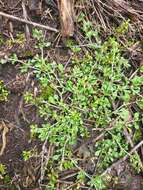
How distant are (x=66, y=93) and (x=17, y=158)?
0.58m

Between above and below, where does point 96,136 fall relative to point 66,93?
below

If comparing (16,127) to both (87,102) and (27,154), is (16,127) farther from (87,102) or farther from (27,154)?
(87,102)

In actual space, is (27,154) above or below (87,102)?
below

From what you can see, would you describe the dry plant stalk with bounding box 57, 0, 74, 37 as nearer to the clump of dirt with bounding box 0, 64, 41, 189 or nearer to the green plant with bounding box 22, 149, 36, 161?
the clump of dirt with bounding box 0, 64, 41, 189

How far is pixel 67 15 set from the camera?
9.05 ft

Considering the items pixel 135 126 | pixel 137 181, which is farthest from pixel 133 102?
pixel 137 181

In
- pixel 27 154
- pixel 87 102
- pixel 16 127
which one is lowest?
pixel 27 154

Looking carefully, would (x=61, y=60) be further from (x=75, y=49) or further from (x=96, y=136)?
(x=96, y=136)

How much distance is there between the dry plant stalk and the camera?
275cm

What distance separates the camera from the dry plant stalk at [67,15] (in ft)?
9.02

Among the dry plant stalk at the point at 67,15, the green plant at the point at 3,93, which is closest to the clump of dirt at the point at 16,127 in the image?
the green plant at the point at 3,93

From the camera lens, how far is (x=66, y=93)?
279 centimetres

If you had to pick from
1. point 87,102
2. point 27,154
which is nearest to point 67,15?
point 87,102

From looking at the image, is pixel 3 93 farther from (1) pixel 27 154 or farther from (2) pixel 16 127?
(1) pixel 27 154
